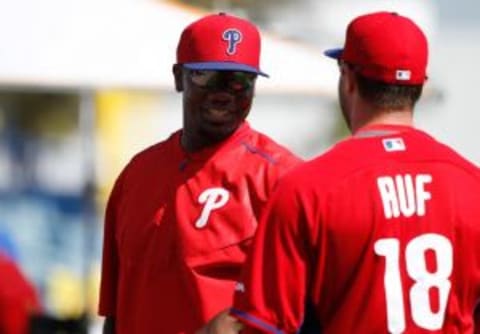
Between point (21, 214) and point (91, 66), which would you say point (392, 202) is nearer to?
point (91, 66)

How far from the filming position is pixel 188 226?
503cm

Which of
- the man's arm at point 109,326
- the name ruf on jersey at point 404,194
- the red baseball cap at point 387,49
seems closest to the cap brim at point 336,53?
the red baseball cap at point 387,49

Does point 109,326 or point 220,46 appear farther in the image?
point 109,326

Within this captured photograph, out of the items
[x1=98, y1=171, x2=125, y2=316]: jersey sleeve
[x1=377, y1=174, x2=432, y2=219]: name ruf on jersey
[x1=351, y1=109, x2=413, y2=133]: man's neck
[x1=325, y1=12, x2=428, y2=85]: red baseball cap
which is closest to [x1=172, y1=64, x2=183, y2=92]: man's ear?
[x1=98, y1=171, x2=125, y2=316]: jersey sleeve

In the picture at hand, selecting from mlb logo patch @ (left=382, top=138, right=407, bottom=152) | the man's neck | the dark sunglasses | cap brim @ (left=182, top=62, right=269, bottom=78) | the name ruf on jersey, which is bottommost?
the name ruf on jersey

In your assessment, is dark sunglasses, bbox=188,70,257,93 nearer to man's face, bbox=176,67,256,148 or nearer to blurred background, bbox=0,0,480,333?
man's face, bbox=176,67,256,148

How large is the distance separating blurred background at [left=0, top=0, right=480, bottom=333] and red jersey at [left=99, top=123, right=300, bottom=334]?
8.62ft

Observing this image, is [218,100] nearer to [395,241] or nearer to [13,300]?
[395,241]

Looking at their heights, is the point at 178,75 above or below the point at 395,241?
above

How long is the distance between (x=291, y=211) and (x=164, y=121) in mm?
6388

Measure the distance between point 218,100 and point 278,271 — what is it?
1.07m

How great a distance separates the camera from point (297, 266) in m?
4.08

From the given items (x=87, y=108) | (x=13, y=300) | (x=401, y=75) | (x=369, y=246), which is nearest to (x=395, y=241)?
(x=369, y=246)

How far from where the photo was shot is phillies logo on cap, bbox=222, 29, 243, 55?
512 centimetres
